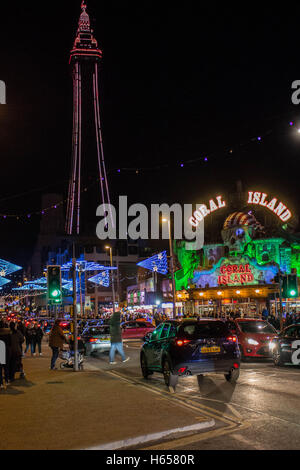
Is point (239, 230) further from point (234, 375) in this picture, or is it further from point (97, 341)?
point (234, 375)

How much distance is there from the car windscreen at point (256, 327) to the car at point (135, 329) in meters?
12.7

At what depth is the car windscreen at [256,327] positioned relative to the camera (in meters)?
19.0

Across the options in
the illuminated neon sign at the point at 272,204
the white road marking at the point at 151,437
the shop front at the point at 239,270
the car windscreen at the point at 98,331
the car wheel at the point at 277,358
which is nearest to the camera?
the white road marking at the point at 151,437

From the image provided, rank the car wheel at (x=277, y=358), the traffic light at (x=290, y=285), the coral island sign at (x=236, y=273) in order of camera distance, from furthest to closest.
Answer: the coral island sign at (x=236, y=273)
the traffic light at (x=290, y=285)
the car wheel at (x=277, y=358)

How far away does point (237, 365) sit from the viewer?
1263 cm

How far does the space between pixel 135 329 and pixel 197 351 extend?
19433mm

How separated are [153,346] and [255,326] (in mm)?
6610

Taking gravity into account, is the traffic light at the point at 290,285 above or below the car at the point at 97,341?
above

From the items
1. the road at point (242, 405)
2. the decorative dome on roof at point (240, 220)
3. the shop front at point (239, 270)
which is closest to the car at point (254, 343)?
the road at point (242, 405)

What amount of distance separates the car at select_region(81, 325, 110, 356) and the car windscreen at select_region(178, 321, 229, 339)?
34.9 feet

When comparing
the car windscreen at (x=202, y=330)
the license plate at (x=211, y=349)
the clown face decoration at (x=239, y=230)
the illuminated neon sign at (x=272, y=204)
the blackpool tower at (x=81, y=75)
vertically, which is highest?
the blackpool tower at (x=81, y=75)

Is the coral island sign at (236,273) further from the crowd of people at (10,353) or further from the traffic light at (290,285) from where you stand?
the crowd of people at (10,353)

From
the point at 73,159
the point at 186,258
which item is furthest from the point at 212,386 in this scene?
the point at 73,159
